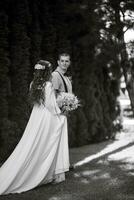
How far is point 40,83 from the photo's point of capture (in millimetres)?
5844

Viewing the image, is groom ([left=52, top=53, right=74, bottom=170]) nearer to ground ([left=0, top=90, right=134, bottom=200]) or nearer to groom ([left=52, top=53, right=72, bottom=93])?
groom ([left=52, top=53, right=72, bottom=93])

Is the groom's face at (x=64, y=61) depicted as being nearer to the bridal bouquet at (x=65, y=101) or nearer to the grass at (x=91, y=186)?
the bridal bouquet at (x=65, y=101)

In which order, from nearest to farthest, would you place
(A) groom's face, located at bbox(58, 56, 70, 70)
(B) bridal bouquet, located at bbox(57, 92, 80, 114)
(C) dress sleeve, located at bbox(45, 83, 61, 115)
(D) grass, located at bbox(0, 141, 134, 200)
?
(D) grass, located at bbox(0, 141, 134, 200) < (C) dress sleeve, located at bbox(45, 83, 61, 115) < (B) bridal bouquet, located at bbox(57, 92, 80, 114) < (A) groom's face, located at bbox(58, 56, 70, 70)

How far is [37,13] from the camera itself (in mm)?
8445

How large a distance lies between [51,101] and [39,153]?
0.75m

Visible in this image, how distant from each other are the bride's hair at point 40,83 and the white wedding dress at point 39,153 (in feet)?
0.24

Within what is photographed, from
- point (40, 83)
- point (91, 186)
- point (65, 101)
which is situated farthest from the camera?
point (65, 101)

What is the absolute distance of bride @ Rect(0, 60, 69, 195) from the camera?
564 cm

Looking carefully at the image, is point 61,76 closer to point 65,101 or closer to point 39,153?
point 65,101

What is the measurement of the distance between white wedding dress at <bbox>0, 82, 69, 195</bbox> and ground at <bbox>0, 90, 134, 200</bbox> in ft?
0.61

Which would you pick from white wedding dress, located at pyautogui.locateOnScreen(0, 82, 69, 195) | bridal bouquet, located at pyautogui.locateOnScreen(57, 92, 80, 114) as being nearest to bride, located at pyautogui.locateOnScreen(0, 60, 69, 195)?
white wedding dress, located at pyautogui.locateOnScreen(0, 82, 69, 195)

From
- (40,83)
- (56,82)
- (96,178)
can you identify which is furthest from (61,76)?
(96,178)

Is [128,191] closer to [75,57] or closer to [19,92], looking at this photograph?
[19,92]

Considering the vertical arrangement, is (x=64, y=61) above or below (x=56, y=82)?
above
